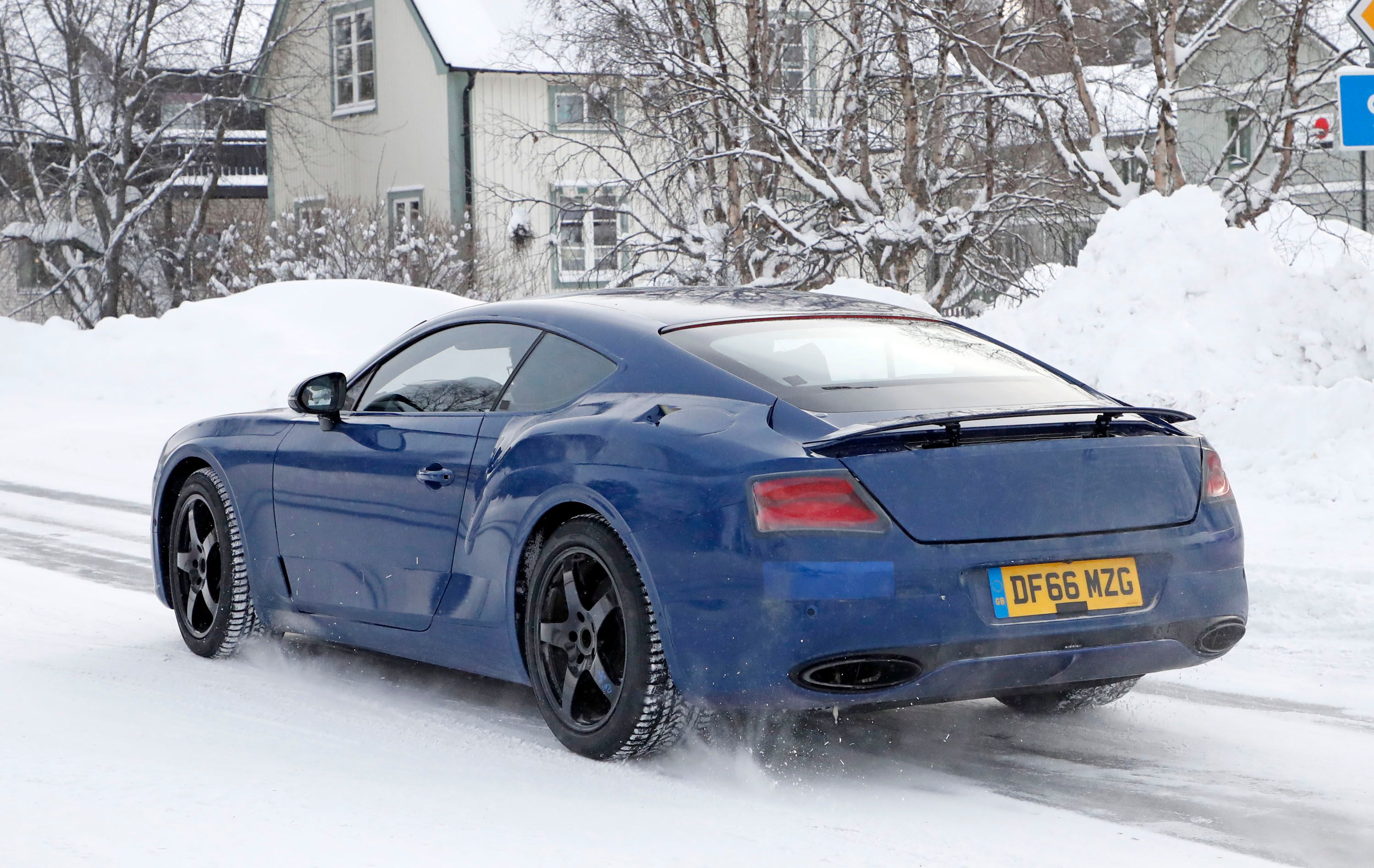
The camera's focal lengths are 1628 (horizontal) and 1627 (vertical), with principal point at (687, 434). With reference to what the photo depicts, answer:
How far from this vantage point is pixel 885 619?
13.1ft

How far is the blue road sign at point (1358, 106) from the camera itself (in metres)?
8.62

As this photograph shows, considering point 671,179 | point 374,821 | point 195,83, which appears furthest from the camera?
point 195,83

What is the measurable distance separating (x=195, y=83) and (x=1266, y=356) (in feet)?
72.4

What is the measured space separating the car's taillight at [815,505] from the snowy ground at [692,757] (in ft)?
2.39

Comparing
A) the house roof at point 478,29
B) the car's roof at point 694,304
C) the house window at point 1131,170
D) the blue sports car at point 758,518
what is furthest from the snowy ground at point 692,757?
the house roof at point 478,29

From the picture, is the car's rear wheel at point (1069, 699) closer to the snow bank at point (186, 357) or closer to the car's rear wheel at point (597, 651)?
the car's rear wheel at point (597, 651)

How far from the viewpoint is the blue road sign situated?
8625mm

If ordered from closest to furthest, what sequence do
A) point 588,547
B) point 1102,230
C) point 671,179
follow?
point 588,547
point 1102,230
point 671,179

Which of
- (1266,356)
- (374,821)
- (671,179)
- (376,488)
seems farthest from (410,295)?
(374,821)

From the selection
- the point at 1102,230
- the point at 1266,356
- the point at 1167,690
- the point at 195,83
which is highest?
the point at 195,83

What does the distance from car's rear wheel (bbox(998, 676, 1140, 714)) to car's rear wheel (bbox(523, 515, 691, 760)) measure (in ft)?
4.41

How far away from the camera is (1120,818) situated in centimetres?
402

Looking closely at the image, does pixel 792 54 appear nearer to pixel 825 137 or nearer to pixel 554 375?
pixel 825 137

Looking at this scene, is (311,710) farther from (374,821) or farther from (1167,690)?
(1167,690)
